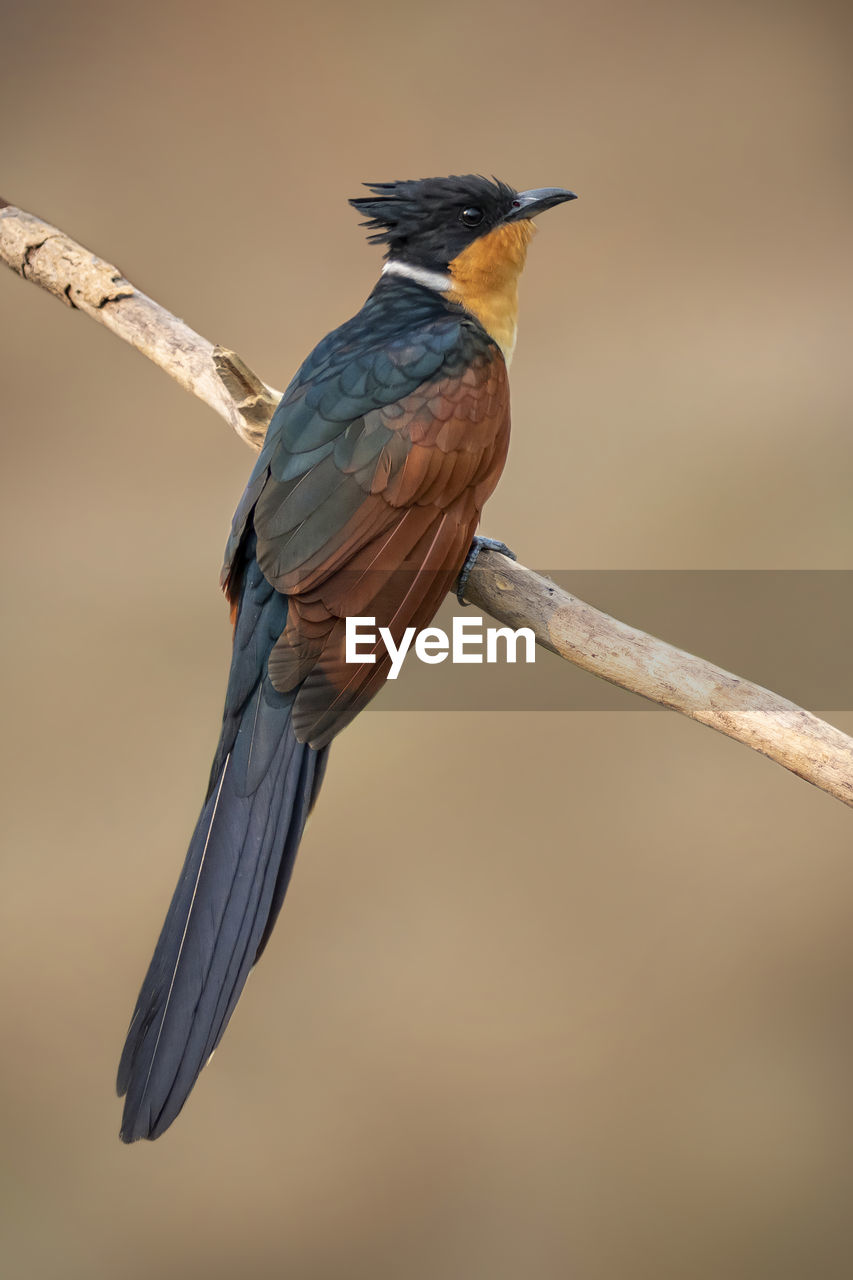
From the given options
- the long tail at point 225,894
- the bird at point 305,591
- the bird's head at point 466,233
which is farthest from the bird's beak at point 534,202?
the long tail at point 225,894

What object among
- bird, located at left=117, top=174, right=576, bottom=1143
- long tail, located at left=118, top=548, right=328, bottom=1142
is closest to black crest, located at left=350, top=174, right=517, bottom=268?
bird, located at left=117, top=174, right=576, bottom=1143

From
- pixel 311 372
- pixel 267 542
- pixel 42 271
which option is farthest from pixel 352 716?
pixel 42 271

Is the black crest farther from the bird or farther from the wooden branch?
the wooden branch

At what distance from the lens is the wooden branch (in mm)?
969

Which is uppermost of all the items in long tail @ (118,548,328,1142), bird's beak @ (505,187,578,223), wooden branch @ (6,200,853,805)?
bird's beak @ (505,187,578,223)

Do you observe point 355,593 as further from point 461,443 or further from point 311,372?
point 311,372

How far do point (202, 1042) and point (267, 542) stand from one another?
467 millimetres

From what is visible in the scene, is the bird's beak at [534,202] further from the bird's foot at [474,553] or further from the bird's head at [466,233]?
the bird's foot at [474,553]

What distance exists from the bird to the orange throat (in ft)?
0.17

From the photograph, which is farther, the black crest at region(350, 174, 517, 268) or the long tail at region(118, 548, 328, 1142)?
the black crest at region(350, 174, 517, 268)

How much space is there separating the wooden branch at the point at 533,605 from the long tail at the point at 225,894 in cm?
25

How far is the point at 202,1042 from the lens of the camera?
957 mm

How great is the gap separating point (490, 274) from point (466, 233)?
0.05 m

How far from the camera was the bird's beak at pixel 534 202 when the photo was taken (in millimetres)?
1232
